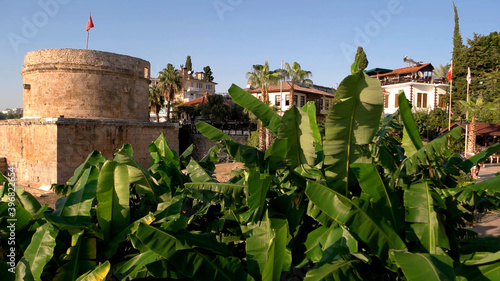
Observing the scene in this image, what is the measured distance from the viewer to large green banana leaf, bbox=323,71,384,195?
8.25ft

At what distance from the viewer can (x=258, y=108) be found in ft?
10.3

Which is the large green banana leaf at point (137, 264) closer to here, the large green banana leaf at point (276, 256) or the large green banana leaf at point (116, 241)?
the large green banana leaf at point (116, 241)

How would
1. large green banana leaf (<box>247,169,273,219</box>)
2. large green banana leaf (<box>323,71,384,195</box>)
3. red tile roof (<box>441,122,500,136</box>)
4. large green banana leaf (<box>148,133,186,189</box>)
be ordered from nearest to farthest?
large green banana leaf (<box>323,71,384,195</box>) < large green banana leaf (<box>247,169,273,219</box>) < large green banana leaf (<box>148,133,186,189</box>) < red tile roof (<box>441,122,500,136</box>)

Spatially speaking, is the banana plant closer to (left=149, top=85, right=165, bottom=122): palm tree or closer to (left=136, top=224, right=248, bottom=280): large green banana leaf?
(left=136, top=224, right=248, bottom=280): large green banana leaf

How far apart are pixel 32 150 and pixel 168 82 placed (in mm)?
16117

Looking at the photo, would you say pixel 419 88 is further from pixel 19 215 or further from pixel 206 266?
pixel 19 215

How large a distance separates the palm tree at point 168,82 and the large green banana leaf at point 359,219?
104 ft

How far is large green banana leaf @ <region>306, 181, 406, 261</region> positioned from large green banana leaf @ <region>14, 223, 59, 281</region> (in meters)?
2.13

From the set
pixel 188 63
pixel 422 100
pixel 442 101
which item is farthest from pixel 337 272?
pixel 188 63

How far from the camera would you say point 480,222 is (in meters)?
7.93

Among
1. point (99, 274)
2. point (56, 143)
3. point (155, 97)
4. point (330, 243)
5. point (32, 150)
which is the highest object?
point (155, 97)

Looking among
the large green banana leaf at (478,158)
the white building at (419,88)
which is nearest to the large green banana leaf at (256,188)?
the large green banana leaf at (478,158)

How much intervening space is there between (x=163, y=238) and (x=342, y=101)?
1745 millimetres

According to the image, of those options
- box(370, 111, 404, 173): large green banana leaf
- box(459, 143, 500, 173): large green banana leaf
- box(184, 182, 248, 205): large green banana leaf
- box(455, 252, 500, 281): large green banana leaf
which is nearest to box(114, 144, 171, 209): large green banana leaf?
Result: box(184, 182, 248, 205): large green banana leaf
